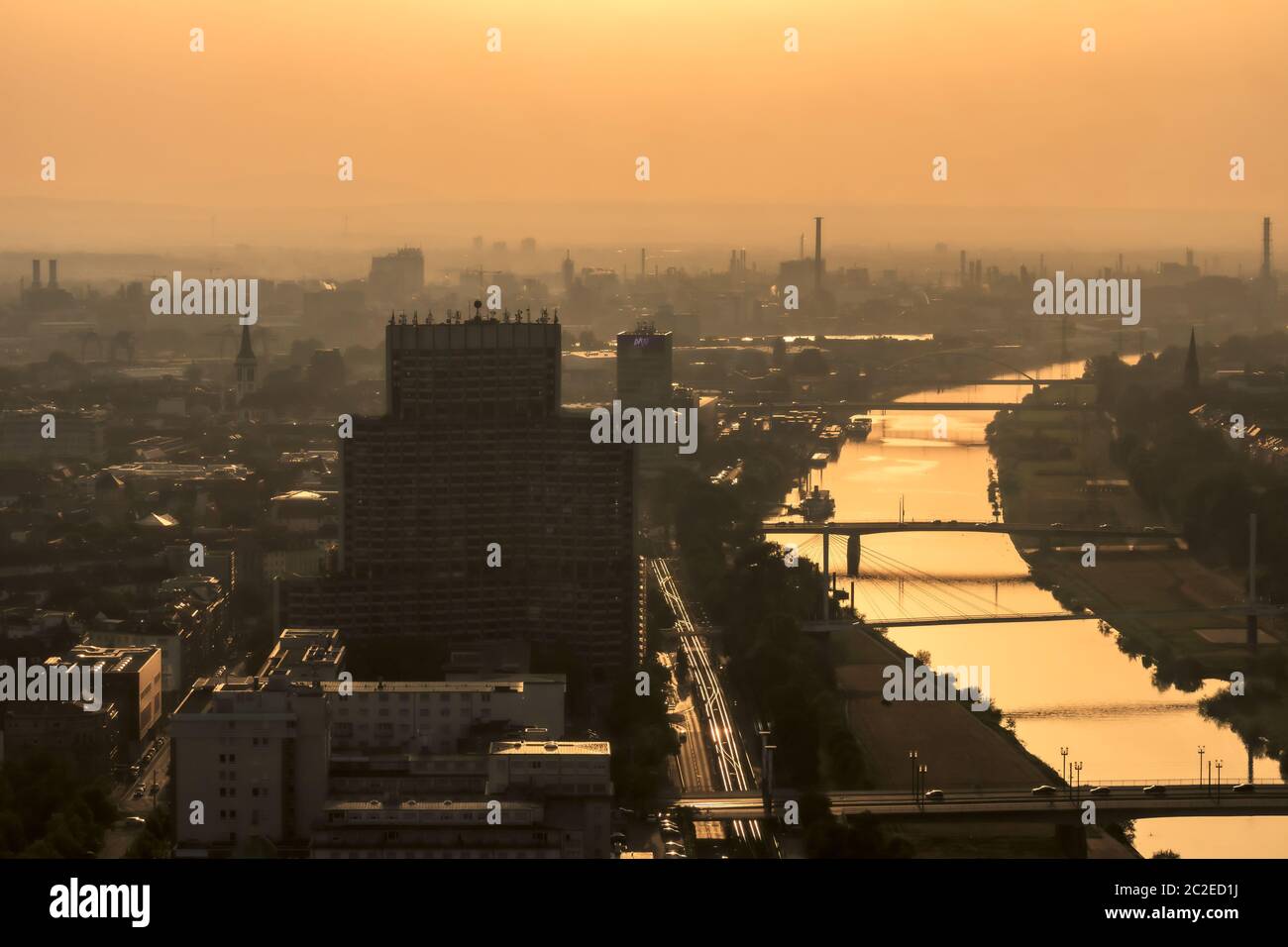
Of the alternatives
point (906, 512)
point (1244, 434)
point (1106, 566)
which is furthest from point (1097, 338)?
point (1106, 566)

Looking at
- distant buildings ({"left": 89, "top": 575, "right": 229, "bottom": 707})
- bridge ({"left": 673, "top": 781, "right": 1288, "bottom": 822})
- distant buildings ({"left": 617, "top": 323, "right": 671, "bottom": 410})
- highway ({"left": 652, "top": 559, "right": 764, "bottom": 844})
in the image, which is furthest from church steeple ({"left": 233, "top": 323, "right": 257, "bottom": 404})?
bridge ({"left": 673, "top": 781, "right": 1288, "bottom": 822})

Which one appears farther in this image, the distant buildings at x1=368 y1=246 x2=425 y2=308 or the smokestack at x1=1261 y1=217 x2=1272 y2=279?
the smokestack at x1=1261 y1=217 x2=1272 y2=279

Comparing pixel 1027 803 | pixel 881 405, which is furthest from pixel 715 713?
pixel 881 405

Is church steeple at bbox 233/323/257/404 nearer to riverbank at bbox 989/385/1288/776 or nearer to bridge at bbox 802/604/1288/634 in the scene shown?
riverbank at bbox 989/385/1288/776

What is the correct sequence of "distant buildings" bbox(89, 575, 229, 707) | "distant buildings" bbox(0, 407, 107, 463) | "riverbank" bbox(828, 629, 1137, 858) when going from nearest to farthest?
"riverbank" bbox(828, 629, 1137, 858) → "distant buildings" bbox(89, 575, 229, 707) → "distant buildings" bbox(0, 407, 107, 463)

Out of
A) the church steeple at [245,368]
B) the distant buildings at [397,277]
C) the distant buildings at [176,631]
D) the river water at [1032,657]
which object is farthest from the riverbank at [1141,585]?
the distant buildings at [397,277]

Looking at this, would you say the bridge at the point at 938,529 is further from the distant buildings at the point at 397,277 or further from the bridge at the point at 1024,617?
the distant buildings at the point at 397,277
